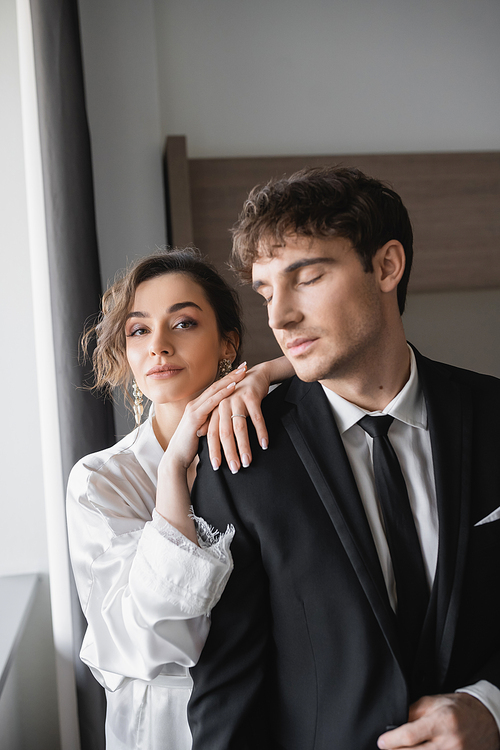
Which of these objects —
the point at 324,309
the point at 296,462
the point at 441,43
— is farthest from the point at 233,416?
the point at 441,43

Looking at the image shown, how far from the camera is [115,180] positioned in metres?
2.35

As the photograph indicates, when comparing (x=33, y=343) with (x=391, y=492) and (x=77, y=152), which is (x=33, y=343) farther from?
(x=391, y=492)

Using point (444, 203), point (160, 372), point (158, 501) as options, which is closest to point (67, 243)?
point (160, 372)

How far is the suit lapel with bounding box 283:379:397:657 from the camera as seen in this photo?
3.13 feet

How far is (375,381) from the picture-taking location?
113 centimetres

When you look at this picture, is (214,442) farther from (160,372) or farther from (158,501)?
(160,372)

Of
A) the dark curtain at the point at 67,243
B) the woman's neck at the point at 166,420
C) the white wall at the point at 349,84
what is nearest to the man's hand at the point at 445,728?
the woman's neck at the point at 166,420

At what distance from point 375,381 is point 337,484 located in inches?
8.9

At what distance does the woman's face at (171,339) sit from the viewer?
1446 millimetres

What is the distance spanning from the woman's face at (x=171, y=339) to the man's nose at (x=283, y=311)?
1.56ft

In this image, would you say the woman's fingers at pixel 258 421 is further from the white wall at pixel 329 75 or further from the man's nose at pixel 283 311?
the white wall at pixel 329 75

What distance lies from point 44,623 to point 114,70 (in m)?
2.16

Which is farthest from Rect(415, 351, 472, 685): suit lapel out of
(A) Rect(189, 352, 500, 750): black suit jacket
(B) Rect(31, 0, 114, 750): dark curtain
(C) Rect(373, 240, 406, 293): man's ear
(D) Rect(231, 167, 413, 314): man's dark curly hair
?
(B) Rect(31, 0, 114, 750): dark curtain

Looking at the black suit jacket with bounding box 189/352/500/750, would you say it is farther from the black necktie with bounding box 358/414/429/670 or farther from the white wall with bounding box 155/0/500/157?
the white wall with bounding box 155/0/500/157
